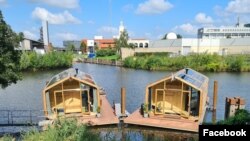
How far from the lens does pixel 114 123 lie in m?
19.2

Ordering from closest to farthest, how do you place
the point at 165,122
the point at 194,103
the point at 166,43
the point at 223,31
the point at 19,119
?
the point at 165,122, the point at 194,103, the point at 19,119, the point at 166,43, the point at 223,31

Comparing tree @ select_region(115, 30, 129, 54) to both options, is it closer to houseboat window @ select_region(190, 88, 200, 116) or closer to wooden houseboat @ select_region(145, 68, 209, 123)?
wooden houseboat @ select_region(145, 68, 209, 123)

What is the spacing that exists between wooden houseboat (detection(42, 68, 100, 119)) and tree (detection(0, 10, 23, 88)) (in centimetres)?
337

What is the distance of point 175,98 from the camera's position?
19.7 m

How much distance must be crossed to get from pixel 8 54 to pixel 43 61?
50.9 meters

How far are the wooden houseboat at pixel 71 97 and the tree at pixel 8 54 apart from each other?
3372 mm

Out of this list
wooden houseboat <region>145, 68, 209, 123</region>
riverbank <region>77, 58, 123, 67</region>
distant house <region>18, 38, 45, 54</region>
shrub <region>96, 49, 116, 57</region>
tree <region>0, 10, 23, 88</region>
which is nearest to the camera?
tree <region>0, 10, 23, 88</region>

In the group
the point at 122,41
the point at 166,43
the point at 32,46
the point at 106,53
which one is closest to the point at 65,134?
the point at 32,46

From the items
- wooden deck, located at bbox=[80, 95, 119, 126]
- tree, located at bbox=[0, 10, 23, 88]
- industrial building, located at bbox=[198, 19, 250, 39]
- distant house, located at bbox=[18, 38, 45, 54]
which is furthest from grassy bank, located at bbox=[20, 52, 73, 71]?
industrial building, located at bbox=[198, 19, 250, 39]

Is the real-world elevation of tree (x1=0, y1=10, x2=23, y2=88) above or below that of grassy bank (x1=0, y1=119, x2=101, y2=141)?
above

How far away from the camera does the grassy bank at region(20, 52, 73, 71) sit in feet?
205

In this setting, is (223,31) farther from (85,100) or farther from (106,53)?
(85,100)

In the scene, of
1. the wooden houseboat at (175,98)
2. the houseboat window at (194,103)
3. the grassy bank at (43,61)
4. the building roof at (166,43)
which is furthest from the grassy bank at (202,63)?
the wooden houseboat at (175,98)

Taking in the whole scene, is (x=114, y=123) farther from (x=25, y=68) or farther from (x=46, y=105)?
(x=25, y=68)
